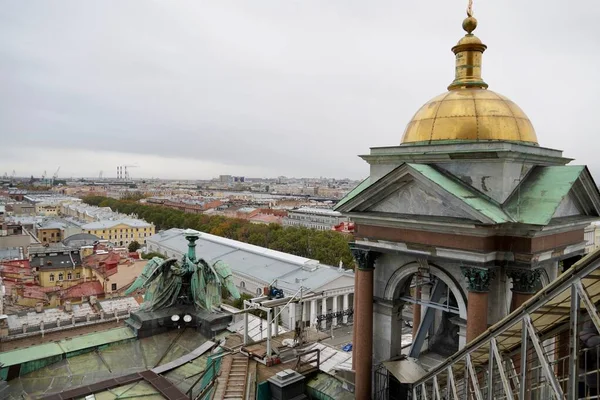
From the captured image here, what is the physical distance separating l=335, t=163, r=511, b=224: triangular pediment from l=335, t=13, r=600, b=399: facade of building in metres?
0.03

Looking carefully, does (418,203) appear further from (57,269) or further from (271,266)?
(57,269)

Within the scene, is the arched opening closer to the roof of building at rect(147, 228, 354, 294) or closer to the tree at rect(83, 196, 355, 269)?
the roof of building at rect(147, 228, 354, 294)

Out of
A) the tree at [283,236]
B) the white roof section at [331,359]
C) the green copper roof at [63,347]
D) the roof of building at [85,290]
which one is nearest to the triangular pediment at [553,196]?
the white roof section at [331,359]

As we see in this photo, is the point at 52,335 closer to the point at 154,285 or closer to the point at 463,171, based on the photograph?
the point at 154,285

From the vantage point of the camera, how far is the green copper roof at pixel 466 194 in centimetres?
1135

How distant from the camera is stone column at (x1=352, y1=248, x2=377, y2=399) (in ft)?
47.3

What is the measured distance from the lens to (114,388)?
16.4m

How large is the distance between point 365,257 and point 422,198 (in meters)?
2.89

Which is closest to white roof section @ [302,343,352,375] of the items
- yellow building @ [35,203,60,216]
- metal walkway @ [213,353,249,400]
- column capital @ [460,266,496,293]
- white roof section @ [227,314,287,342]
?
white roof section @ [227,314,287,342]

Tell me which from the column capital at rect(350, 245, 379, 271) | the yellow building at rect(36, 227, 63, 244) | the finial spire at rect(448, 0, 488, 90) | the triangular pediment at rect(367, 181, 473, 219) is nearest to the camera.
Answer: the triangular pediment at rect(367, 181, 473, 219)

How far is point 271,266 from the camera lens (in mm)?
67000

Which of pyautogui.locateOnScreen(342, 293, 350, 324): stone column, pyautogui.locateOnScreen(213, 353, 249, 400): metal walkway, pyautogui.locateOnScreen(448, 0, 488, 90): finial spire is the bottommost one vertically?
pyautogui.locateOnScreen(342, 293, 350, 324): stone column

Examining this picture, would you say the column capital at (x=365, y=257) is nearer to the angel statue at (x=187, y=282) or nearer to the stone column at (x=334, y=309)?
the angel statue at (x=187, y=282)

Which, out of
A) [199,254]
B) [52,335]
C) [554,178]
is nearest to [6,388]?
[52,335]
